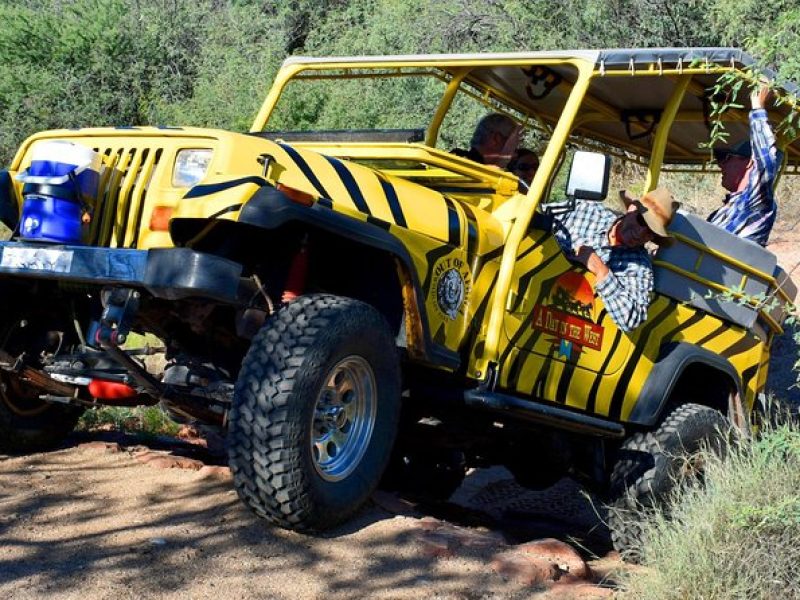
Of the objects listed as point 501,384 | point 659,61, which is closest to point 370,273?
point 501,384

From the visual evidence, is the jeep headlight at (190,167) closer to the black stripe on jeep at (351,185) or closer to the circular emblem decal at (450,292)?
the black stripe on jeep at (351,185)

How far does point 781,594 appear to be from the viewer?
4.11m

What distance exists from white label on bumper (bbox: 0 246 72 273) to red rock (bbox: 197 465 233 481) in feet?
3.97

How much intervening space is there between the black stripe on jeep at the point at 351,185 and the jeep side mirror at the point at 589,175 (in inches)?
39.3

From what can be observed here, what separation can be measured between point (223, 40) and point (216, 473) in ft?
54.1

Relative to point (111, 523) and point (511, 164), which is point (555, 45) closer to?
point (511, 164)

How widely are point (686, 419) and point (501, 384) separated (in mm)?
1344

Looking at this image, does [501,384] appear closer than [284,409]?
No

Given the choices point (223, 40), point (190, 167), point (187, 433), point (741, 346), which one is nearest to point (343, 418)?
point (190, 167)

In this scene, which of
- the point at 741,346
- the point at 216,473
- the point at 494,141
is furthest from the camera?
the point at 741,346

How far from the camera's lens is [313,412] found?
4.11 meters

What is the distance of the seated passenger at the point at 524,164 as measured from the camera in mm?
6340

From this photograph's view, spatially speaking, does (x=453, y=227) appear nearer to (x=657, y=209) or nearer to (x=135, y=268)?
(x=657, y=209)

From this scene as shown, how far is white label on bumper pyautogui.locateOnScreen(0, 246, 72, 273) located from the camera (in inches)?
167
